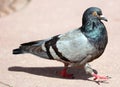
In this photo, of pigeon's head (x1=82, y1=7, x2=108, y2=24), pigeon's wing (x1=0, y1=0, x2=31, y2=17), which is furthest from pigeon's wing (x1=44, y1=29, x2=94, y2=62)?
pigeon's wing (x1=0, y1=0, x2=31, y2=17)

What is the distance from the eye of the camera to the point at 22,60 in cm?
838

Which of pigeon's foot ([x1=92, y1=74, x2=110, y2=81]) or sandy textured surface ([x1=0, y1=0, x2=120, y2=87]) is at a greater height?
sandy textured surface ([x1=0, y1=0, x2=120, y2=87])

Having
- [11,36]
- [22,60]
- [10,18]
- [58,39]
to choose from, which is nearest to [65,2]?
[10,18]

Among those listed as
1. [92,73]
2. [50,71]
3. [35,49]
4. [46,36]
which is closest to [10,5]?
[46,36]

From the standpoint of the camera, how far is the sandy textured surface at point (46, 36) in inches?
293

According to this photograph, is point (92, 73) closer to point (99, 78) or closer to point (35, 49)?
point (99, 78)

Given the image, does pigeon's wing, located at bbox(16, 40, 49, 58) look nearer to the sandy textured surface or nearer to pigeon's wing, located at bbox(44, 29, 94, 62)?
pigeon's wing, located at bbox(44, 29, 94, 62)

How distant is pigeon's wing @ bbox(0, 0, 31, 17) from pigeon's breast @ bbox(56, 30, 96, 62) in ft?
14.2

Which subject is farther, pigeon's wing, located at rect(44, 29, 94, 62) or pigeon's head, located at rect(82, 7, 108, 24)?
pigeon's head, located at rect(82, 7, 108, 24)

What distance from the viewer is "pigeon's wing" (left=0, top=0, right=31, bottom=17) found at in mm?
11352

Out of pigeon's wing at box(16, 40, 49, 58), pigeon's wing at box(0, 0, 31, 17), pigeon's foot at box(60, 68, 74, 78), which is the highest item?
pigeon's wing at box(0, 0, 31, 17)

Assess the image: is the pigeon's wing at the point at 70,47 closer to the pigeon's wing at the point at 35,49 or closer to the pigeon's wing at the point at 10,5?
the pigeon's wing at the point at 35,49

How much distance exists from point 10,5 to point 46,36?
2.37 metres

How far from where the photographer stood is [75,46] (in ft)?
23.0
